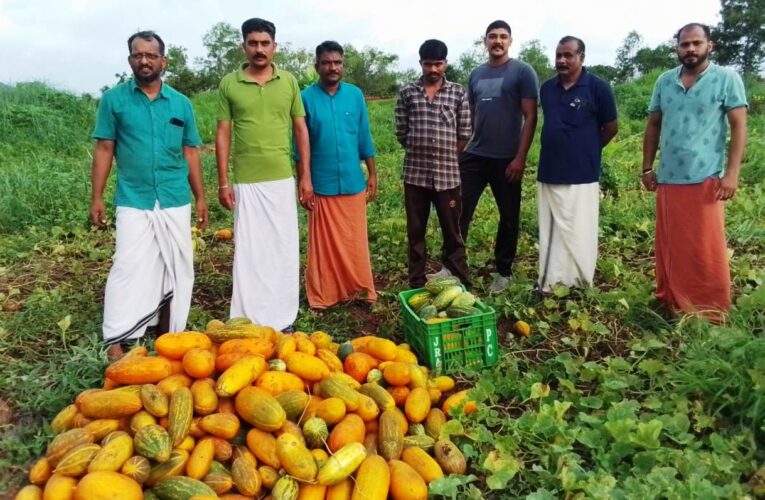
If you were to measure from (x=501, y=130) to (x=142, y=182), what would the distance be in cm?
285

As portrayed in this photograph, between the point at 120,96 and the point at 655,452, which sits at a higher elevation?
the point at 120,96

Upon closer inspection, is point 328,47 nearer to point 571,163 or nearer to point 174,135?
point 174,135

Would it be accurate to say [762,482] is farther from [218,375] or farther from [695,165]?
[218,375]

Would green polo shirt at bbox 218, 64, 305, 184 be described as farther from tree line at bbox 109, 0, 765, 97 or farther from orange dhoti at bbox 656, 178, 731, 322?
tree line at bbox 109, 0, 765, 97

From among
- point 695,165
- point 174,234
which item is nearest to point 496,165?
point 695,165

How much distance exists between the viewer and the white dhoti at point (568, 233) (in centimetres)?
457

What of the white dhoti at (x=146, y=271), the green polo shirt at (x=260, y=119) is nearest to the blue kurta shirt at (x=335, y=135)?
the green polo shirt at (x=260, y=119)

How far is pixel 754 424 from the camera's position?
9.27 feet

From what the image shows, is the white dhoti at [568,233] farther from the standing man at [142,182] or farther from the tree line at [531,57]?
the tree line at [531,57]

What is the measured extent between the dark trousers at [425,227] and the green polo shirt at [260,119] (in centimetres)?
117

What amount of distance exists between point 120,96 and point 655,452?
3696mm

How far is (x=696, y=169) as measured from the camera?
4.03 m

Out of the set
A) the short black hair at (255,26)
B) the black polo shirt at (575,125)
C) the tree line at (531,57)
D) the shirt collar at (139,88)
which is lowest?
the black polo shirt at (575,125)

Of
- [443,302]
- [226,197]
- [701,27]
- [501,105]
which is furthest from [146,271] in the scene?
[701,27]
